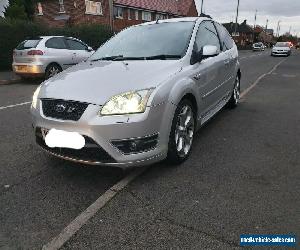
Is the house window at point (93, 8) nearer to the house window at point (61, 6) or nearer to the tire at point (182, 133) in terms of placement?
the house window at point (61, 6)

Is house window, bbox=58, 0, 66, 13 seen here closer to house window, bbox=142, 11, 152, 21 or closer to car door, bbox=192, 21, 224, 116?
house window, bbox=142, 11, 152, 21

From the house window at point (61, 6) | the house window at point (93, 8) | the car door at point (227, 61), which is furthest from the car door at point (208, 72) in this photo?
the house window at point (61, 6)

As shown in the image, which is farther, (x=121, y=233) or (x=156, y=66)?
(x=156, y=66)

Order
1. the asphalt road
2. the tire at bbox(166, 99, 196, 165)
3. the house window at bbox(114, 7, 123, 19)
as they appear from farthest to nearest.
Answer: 1. the house window at bbox(114, 7, 123, 19)
2. the tire at bbox(166, 99, 196, 165)
3. the asphalt road

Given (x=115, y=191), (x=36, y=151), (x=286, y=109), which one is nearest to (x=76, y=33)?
(x=286, y=109)

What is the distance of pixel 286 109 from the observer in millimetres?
7676

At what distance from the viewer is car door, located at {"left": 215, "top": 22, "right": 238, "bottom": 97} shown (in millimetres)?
6055

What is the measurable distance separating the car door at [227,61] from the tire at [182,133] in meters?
1.57

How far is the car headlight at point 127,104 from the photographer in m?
3.52

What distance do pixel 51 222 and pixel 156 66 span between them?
2081 mm

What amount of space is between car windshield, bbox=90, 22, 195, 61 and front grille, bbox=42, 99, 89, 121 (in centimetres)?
135

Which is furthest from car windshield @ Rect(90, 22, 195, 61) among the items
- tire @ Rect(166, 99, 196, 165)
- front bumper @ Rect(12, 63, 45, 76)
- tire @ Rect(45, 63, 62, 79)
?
tire @ Rect(45, 63, 62, 79)

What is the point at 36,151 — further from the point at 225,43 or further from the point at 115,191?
the point at 225,43

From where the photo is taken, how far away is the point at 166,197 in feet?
11.6
